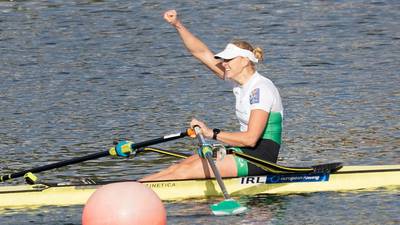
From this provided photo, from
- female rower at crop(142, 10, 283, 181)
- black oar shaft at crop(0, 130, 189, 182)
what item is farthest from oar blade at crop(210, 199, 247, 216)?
black oar shaft at crop(0, 130, 189, 182)

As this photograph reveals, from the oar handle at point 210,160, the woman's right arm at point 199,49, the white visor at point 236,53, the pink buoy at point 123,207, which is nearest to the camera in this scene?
the pink buoy at point 123,207

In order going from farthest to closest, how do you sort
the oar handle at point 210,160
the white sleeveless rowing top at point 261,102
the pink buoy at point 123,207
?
1. the white sleeveless rowing top at point 261,102
2. the oar handle at point 210,160
3. the pink buoy at point 123,207

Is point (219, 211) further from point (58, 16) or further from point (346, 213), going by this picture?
point (58, 16)

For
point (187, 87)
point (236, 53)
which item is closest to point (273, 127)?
point (236, 53)

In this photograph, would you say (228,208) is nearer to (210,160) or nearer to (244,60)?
(210,160)

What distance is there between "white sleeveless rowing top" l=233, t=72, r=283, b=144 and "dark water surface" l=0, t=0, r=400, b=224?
2.68ft

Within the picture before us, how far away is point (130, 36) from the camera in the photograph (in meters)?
28.6

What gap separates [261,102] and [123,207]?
3122 mm

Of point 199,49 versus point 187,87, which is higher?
point 199,49

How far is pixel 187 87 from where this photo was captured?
23.6 meters

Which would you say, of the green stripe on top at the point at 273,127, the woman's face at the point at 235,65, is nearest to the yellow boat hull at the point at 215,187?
the green stripe on top at the point at 273,127

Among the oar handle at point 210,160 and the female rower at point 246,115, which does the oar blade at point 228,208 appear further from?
the female rower at point 246,115

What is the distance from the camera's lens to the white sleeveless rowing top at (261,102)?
50.8 feet

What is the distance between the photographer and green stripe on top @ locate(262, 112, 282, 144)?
51.5ft
